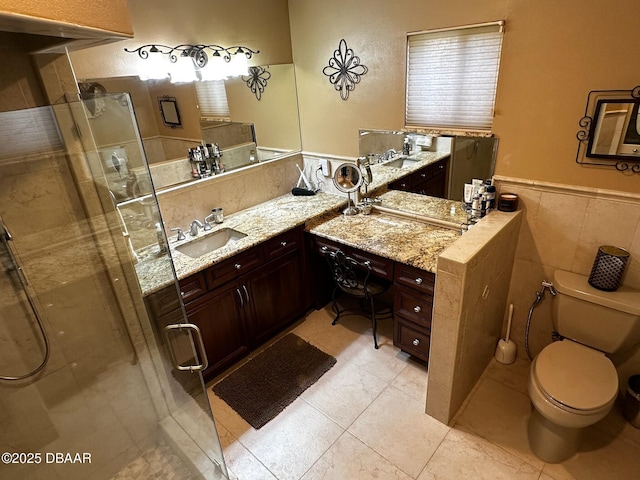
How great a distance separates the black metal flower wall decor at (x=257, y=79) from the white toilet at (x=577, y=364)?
2481 millimetres

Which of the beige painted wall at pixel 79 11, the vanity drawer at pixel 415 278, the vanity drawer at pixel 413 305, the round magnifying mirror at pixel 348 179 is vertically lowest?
the vanity drawer at pixel 413 305

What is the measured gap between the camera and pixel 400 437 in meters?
2.08

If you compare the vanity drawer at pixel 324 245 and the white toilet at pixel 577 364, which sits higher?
the vanity drawer at pixel 324 245

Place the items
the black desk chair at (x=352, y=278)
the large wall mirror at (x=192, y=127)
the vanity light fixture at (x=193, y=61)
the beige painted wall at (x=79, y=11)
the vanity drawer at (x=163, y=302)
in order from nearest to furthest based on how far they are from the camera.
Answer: the beige painted wall at (x=79, y=11), the large wall mirror at (x=192, y=127), the vanity drawer at (x=163, y=302), the vanity light fixture at (x=193, y=61), the black desk chair at (x=352, y=278)

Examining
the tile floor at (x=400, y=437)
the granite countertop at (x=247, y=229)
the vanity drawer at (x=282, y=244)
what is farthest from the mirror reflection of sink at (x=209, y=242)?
the tile floor at (x=400, y=437)

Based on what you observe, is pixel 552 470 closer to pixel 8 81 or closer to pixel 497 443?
pixel 497 443

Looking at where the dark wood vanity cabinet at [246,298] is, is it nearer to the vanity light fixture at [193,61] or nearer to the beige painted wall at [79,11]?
the vanity light fixture at [193,61]

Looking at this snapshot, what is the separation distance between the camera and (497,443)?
6.61 ft

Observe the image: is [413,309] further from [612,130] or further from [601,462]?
[612,130]


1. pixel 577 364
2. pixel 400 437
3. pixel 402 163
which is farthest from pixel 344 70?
pixel 400 437

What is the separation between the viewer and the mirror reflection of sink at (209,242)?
2.56 metres

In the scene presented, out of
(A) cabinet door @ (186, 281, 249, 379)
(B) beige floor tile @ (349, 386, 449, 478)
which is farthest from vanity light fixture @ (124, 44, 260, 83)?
(B) beige floor tile @ (349, 386, 449, 478)

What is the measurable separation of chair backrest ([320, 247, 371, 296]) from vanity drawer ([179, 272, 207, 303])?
0.88m

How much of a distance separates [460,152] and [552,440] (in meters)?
1.67
